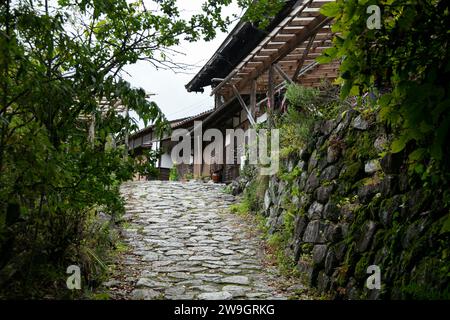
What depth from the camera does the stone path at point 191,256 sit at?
596 centimetres

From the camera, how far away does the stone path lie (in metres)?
5.96

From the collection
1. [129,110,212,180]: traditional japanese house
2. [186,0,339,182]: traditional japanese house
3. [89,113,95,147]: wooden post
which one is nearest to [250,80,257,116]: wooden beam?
[186,0,339,182]: traditional japanese house

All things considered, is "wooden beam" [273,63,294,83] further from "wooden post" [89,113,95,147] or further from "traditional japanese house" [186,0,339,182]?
"wooden post" [89,113,95,147]

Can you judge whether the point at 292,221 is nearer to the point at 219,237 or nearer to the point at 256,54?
the point at 219,237

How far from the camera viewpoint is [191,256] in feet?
25.6

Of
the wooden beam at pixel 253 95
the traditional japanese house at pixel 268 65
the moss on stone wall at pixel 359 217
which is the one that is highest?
the traditional japanese house at pixel 268 65

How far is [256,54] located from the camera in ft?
32.0

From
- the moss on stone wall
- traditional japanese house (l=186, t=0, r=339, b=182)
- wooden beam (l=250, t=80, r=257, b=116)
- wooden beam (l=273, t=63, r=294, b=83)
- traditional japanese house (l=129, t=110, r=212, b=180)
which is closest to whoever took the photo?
the moss on stone wall

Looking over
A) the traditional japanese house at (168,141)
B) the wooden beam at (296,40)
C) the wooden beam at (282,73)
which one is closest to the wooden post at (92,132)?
the wooden beam at (296,40)

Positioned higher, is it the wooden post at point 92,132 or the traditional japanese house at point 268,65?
the traditional japanese house at point 268,65

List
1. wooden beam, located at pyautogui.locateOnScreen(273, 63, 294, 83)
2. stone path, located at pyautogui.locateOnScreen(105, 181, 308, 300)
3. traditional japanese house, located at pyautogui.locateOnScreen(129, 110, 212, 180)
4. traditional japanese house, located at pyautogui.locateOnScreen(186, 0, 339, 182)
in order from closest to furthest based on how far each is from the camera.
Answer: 1. stone path, located at pyautogui.locateOnScreen(105, 181, 308, 300)
2. traditional japanese house, located at pyautogui.locateOnScreen(186, 0, 339, 182)
3. wooden beam, located at pyautogui.locateOnScreen(273, 63, 294, 83)
4. traditional japanese house, located at pyautogui.locateOnScreen(129, 110, 212, 180)

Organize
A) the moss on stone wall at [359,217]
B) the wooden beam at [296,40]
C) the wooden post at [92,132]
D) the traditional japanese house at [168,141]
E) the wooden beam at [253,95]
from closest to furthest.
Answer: the moss on stone wall at [359,217] < the wooden post at [92,132] < the wooden beam at [296,40] < the wooden beam at [253,95] < the traditional japanese house at [168,141]

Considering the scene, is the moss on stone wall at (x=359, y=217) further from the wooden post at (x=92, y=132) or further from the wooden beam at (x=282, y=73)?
the wooden post at (x=92, y=132)

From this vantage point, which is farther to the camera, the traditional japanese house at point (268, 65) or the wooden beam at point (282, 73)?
the wooden beam at point (282, 73)
